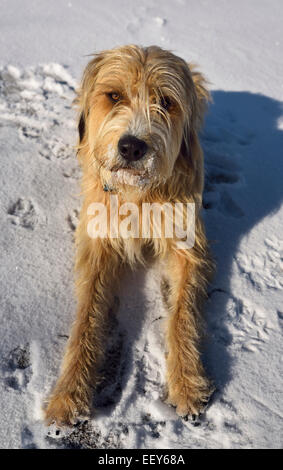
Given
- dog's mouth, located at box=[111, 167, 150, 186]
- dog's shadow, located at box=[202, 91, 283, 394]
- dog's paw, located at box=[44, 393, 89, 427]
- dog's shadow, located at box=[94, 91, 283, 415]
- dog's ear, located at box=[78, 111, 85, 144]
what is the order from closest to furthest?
dog's paw, located at box=[44, 393, 89, 427] → dog's mouth, located at box=[111, 167, 150, 186] → dog's shadow, located at box=[94, 91, 283, 415] → dog's shadow, located at box=[202, 91, 283, 394] → dog's ear, located at box=[78, 111, 85, 144]

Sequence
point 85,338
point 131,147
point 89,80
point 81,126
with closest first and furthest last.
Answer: point 131,147
point 85,338
point 89,80
point 81,126

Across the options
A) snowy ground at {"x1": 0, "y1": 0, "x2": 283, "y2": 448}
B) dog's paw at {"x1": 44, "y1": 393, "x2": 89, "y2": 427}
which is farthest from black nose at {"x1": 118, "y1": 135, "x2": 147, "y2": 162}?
dog's paw at {"x1": 44, "y1": 393, "x2": 89, "y2": 427}

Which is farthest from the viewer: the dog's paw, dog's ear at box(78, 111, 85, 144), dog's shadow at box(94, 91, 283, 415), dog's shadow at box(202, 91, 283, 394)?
dog's ear at box(78, 111, 85, 144)

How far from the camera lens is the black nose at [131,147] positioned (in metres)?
2.73

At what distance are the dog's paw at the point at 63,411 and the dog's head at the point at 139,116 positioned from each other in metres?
1.48

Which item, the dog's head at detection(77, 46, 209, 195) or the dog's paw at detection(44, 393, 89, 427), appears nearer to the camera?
the dog's paw at detection(44, 393, 89, 427)

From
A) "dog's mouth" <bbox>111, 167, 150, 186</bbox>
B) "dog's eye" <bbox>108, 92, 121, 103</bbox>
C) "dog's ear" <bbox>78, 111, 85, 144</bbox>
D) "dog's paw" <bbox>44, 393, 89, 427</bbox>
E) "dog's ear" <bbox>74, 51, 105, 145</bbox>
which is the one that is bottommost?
"dog's paw" <bbox>44, 393, 89, 427</bbox>

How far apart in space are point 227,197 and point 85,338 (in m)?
2.08

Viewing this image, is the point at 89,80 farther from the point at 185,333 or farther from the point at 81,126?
the point at 185,333

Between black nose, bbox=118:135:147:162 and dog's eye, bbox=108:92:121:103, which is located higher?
dog's eye, bbox=108:92:121:103

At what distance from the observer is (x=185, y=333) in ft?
10.0

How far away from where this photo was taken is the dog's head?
2.82m

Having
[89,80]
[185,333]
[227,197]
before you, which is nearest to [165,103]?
[89,80]

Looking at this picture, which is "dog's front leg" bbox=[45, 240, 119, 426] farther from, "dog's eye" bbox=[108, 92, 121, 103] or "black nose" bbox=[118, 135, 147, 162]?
"dog's eye" bbox=[108, 92, 121, 103]
